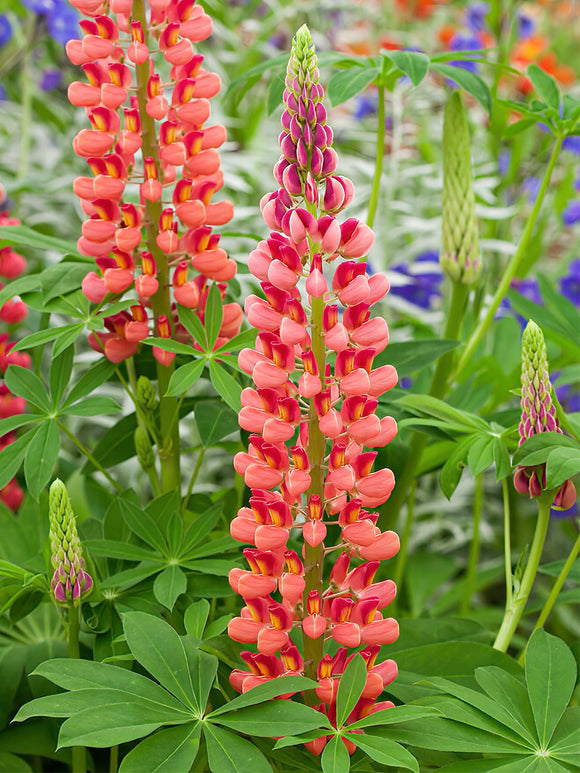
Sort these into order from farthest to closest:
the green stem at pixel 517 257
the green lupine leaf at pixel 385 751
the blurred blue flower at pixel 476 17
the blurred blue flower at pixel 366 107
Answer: the blurred blue flower at pixel 476 17, the blurred blue flower at pixel 366 107, the green stem at pixel 517 257, the green lupine leaf at pixel 385 751

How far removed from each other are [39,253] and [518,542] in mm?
1203

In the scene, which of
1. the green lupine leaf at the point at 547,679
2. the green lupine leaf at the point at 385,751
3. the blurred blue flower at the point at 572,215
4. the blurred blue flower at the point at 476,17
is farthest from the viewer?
the blurred blue flower at the point at 476,17

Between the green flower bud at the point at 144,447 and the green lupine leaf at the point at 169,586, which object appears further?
the green flower bud at the point at 144,447

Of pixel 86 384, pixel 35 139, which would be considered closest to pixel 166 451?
pixel 86 384

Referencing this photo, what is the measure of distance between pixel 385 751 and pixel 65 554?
34 cm

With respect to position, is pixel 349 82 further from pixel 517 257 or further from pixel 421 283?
pixel 421 283

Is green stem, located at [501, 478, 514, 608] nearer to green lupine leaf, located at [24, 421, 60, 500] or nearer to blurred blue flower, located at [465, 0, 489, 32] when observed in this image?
green lupine leaf, located at [24, 421, 60, 500]

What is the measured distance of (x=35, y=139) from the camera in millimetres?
2105

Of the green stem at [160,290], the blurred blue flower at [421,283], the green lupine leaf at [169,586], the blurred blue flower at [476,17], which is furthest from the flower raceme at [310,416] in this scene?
the blurred blue flower at [476,17]

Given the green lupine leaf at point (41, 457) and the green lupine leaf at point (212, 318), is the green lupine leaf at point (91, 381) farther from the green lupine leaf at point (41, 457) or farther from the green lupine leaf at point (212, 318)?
the green lupine leaf at point (212, 318)

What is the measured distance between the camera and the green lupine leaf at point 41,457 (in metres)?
0.85

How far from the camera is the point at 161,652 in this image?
2.30 feet

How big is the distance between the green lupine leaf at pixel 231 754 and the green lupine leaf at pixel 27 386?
1.46 ft

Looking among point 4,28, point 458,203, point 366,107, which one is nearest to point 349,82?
point 458,203
